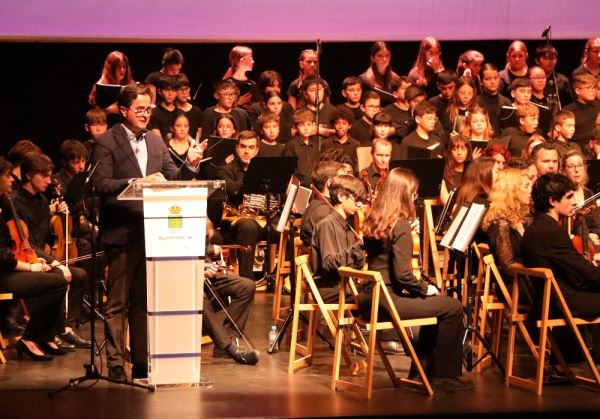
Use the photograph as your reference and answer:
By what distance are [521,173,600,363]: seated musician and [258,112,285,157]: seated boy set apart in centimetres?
366

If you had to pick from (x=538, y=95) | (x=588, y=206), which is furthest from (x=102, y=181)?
(x=538, y=95)

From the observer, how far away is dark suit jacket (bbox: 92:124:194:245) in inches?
221

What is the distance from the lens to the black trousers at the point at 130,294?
5.63 meters

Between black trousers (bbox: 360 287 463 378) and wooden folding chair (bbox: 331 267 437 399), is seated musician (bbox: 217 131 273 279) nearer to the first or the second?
wooden folding chair (bbox: 331 267 437 399)

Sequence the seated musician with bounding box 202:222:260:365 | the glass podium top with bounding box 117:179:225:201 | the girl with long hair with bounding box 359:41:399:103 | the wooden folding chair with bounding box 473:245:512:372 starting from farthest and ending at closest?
the girl with long hair with bounding box 359:41:399:103, the seated musician with bounding box 202:222:260:365, the wooden folding chair with bounding box 473:245:512:372, the glass podium top with bounding box 117:179:225:201

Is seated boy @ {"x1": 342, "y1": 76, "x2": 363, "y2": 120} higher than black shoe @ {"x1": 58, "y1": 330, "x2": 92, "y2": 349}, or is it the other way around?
seated boy @ {"x1": 342, "y1": 76, "x2": 363, "y2": 120}

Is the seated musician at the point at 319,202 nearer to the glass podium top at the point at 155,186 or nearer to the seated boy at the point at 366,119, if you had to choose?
the glass podium top at the point at 155,186

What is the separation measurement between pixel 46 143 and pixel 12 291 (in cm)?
459

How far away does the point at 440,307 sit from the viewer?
18.1 feet

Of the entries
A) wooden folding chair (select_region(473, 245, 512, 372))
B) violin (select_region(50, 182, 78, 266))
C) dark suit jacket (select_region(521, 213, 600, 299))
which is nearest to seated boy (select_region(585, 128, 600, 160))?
wooden folding chair (select_region(473, 245, 512, 372))

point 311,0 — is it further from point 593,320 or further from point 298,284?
point 593,320

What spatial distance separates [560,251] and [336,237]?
4.24 feet

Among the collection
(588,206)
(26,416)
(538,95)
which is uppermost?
(538,95)

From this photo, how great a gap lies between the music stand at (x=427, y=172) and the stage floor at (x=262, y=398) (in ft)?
6.31
